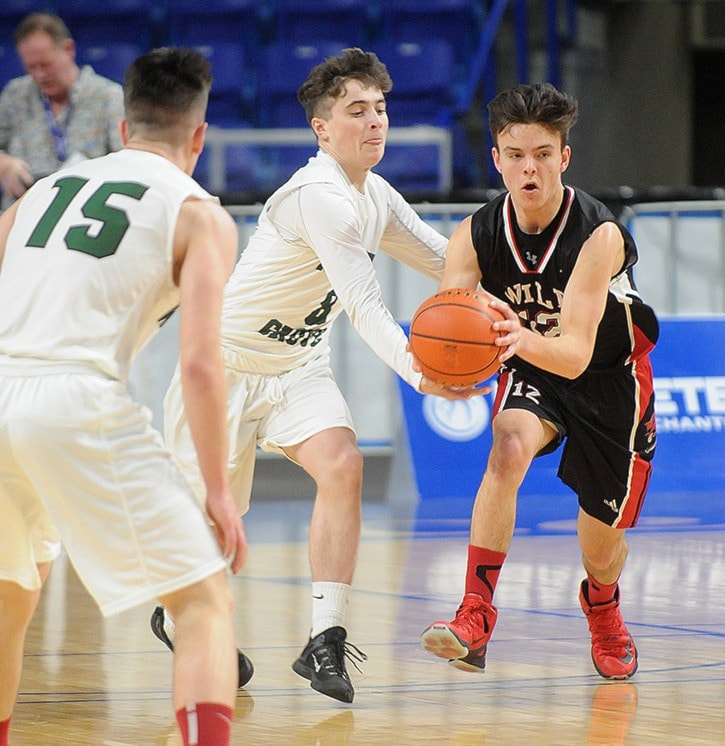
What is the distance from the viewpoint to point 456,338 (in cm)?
419

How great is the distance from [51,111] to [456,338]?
4.25 m

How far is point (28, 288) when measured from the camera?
10.3 feet

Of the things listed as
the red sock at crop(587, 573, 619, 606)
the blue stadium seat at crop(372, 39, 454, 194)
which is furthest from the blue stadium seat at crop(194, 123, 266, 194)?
the red sock at crop(587, 573, 619, 606)

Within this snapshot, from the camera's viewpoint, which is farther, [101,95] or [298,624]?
[101,95]

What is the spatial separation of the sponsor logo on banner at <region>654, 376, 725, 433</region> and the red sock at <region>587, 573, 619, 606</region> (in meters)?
4.00

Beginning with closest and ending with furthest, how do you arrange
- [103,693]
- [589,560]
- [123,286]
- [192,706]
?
[192,706] → [123,286] → [103,693] → [589,560]

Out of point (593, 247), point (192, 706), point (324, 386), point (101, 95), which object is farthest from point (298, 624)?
point (101, 95)

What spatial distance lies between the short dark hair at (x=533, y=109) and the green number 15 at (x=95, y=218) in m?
1.62

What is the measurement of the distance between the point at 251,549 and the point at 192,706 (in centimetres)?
427

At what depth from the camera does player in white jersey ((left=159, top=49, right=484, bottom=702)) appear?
4.54 meters

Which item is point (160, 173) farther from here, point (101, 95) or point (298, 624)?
point (101, 95)

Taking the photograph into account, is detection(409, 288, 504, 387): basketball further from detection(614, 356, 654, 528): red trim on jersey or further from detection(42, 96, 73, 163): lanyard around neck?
detection(42, 96, 73, 163): lanyard around neck

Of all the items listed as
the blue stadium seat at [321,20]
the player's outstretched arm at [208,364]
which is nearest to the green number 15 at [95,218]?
the player's outstretched arm at [208,364]

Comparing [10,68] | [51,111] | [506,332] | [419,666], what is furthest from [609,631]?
[10,68]
